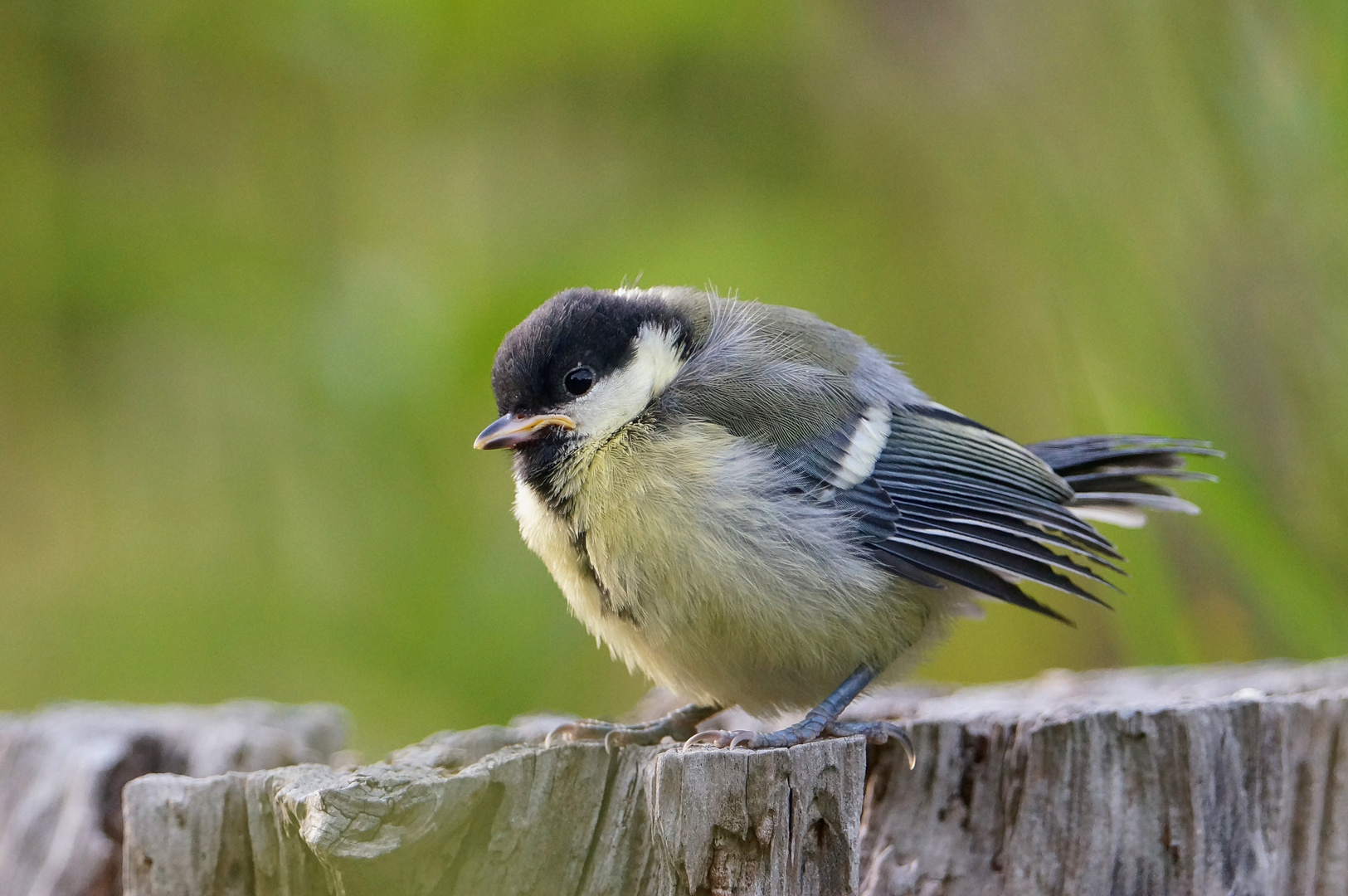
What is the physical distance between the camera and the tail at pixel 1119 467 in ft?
6.55

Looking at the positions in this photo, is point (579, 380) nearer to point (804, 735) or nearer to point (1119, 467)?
point (804, 735)

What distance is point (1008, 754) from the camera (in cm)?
151

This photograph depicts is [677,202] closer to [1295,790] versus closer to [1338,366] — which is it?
[1338,366]

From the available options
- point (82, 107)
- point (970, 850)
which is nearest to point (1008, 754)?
point (970, 850)

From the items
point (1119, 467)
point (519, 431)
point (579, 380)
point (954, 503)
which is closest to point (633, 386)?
point (579, 380)

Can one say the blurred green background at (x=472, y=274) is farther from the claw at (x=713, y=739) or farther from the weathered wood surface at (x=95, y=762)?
the claw at (x=713, y=739)

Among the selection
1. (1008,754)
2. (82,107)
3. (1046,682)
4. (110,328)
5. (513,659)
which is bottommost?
(1008,754)

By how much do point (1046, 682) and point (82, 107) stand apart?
257 cm

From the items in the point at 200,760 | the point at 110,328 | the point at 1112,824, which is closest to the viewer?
the point at 1112,824

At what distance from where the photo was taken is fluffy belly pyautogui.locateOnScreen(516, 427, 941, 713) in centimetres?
155

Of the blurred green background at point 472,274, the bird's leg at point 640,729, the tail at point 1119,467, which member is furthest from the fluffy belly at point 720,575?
the blurred green background at point 472,274

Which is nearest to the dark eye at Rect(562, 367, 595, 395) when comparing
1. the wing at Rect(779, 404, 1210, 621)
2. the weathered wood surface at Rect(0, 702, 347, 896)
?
the wing at Rect(779, 404, 1210, 621)

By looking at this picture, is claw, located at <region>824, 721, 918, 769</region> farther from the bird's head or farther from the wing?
the bird's head

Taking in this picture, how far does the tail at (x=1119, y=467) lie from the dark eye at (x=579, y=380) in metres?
0.80
